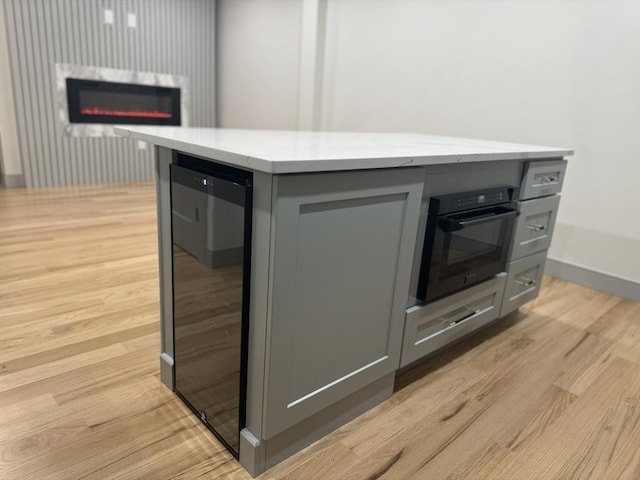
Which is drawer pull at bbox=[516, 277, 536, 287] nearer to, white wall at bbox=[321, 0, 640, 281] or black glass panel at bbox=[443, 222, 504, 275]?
black glass panel at bbox=[443, 222, 504, 275]

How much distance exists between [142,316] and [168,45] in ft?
13.1

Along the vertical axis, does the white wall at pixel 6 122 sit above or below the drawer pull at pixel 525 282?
above

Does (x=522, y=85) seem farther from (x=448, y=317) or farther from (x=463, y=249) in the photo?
(x=448, y=317)

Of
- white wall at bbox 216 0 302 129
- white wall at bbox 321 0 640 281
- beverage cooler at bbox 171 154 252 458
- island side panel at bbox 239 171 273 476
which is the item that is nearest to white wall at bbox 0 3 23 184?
white wall at bbox 216 0 302 129

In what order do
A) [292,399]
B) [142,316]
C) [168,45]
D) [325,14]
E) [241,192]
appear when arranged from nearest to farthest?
[241,192] < [292,399] < [142,316] < [325,14] < [168,45]

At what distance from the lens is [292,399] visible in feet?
3.93

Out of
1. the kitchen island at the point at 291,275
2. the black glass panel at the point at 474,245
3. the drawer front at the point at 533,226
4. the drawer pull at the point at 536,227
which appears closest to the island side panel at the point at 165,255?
the kitchen island at the point at 291,275

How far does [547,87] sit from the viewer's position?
8.86 feet

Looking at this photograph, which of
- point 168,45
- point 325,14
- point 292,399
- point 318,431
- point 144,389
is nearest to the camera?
point 292,399

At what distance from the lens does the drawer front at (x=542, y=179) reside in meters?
1.88

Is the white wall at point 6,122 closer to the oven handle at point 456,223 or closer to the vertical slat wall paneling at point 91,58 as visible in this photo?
the vertical slat wall paneling at point 91,58

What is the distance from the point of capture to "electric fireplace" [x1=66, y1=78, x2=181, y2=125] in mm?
4539

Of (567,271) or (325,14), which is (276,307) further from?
(325,14)

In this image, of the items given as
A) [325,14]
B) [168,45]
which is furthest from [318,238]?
[168,45]
